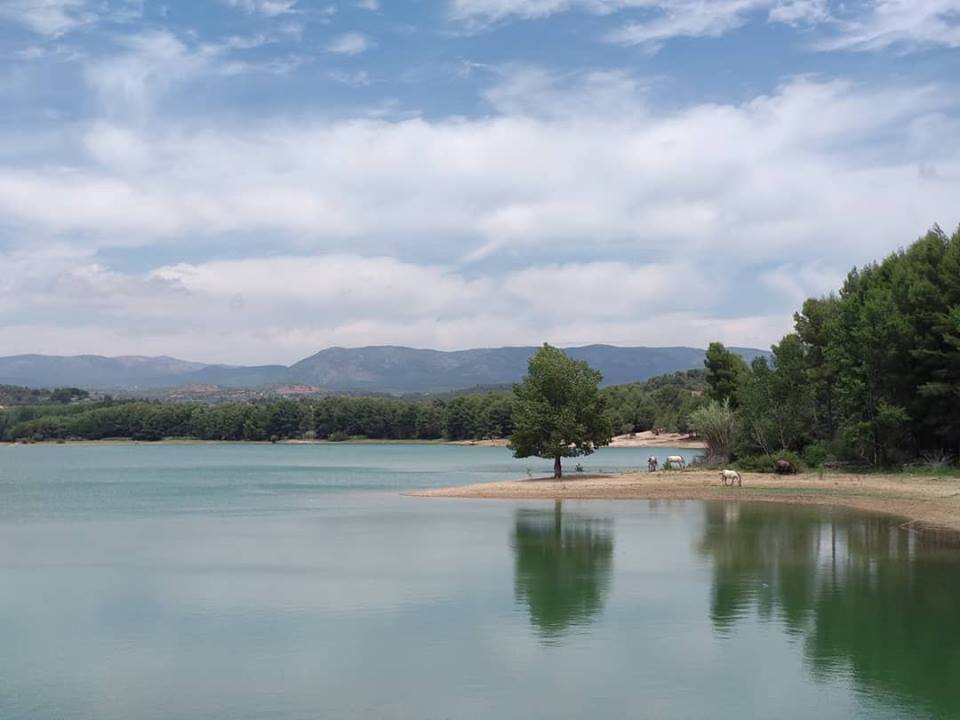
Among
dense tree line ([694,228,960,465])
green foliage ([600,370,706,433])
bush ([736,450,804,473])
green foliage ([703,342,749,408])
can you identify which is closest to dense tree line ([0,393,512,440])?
green foliage ([600,370,706,433])

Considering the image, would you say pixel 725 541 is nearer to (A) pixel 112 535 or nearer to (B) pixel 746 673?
(B) pixel 746 673

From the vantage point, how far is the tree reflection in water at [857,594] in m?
16.7

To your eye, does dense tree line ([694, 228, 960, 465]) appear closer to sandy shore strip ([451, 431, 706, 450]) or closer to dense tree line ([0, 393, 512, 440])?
sandy shore strip ([451, 431, 706, 450])

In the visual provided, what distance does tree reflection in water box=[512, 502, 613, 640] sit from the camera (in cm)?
2169

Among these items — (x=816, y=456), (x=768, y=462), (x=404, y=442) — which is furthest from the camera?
(x=404, y=442)

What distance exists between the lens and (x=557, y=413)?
55000 millimetres

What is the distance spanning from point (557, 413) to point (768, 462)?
11.3m

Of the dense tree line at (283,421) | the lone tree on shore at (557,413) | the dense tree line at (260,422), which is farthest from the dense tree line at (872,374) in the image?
the dense tree line at (260,422)

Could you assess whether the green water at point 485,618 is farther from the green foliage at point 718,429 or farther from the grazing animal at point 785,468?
the green foliage at point 718,429

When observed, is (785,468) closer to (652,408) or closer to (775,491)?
(775,491)

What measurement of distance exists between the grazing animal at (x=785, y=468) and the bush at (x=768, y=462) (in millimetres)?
232

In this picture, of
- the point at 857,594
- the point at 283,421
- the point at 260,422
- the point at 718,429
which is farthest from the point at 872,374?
the point at 260,422

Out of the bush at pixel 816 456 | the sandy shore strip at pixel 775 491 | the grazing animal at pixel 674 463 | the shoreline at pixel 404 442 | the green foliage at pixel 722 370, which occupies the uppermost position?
the green foliage at pixel 722 370

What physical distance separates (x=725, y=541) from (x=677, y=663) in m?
15.7
